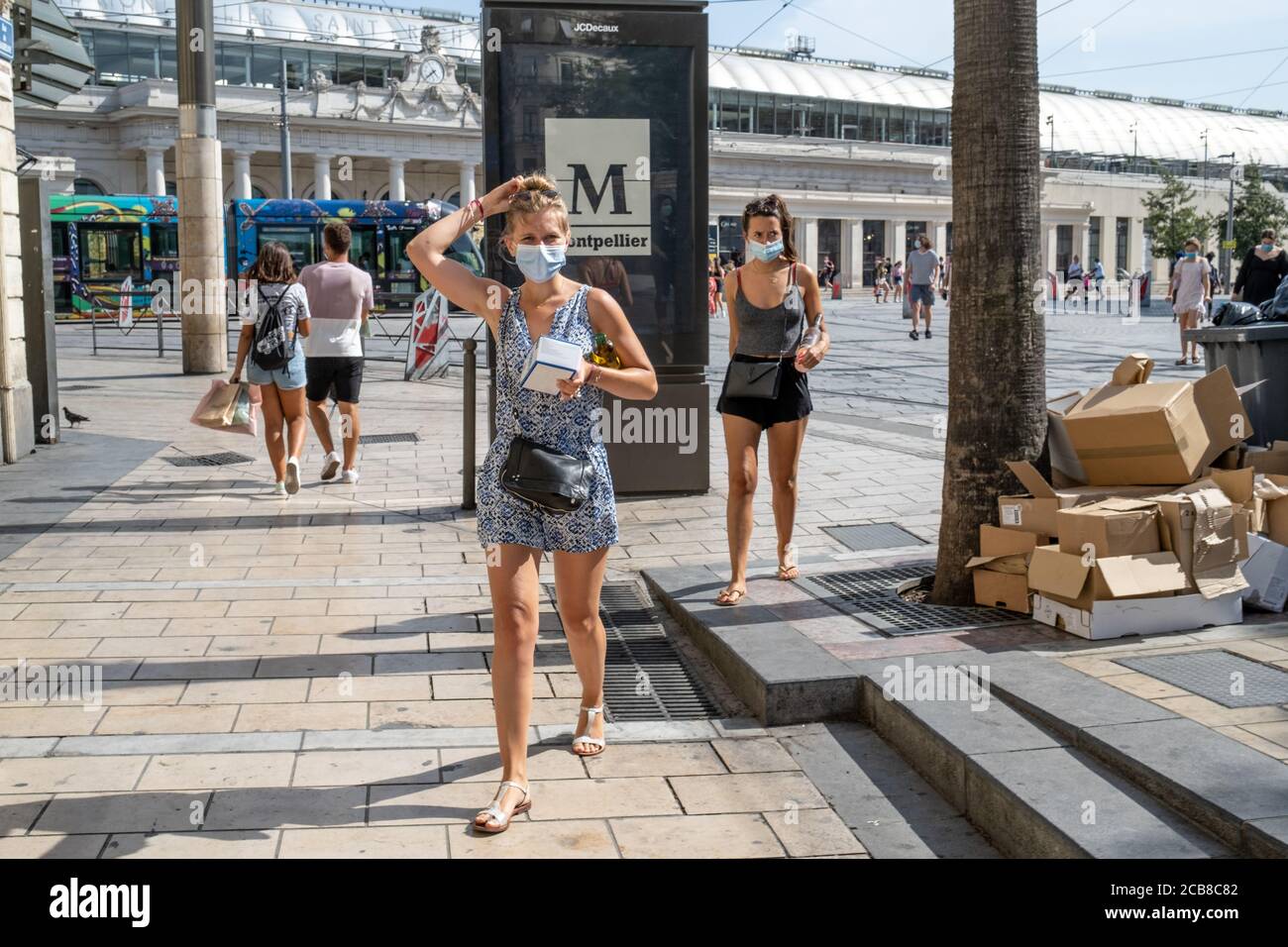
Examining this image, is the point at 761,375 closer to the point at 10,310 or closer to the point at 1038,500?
the point at 1038,500

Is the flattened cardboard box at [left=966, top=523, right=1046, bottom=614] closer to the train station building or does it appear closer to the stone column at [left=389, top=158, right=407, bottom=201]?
the train station building

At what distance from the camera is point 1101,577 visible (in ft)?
16.8

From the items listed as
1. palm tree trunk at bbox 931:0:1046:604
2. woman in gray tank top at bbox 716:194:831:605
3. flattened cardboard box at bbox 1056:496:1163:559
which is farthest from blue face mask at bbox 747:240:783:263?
flattened cardboard box at bbox 1056:496:1163:559

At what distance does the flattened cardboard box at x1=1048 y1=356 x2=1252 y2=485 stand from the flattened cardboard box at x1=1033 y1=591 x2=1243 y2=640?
0.61 meters

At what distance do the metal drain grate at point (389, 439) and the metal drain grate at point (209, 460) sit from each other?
1.14 m

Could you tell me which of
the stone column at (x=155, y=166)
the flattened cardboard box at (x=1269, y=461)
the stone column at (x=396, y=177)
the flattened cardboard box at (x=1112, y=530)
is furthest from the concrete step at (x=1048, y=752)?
the stone column at (x=396, y=177)

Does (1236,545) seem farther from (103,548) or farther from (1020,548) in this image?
(103,548)

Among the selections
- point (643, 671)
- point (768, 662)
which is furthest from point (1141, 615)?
point (643, 671)

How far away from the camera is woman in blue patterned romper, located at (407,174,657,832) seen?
401 cm

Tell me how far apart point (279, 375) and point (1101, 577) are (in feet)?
19.6

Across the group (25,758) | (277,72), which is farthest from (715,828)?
(277,72)

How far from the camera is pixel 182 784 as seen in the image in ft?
13.7

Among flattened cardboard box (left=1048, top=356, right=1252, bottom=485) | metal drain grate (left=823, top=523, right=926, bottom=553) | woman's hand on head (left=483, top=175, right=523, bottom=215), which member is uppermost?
woman's hand on head (left=483, top=175, right=523, bottom=215)
